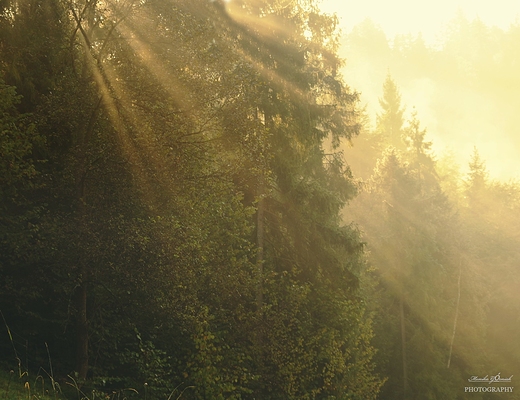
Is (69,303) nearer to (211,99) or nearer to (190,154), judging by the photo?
(190,154)

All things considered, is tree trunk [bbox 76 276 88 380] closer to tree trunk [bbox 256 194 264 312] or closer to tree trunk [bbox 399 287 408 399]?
tree trunk [bbox 256 194 264 312]

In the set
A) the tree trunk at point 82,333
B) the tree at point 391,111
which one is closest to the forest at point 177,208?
the tree trunk at point 82,333

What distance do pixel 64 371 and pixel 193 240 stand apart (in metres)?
4.50

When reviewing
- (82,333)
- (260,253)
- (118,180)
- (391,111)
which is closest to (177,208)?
(118,180)

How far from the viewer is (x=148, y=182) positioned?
13414mm

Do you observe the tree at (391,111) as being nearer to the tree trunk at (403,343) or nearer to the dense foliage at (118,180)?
the tree trunk at (403,343)

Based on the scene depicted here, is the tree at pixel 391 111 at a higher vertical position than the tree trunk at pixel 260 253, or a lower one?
lower

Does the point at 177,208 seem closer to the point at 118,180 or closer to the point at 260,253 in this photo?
the point at 118,180

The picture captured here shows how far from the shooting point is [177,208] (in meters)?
13.8

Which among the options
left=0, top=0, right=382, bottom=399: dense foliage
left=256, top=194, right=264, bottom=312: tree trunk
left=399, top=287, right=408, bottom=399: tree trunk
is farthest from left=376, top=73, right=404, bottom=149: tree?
left=0, top=0, right=382, bottom=399: dense foliage

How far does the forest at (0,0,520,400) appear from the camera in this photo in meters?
13.3

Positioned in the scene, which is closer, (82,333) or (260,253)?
(82,333)

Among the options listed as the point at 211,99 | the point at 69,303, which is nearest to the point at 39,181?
the point at 69,303

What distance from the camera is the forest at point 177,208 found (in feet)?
43.5
